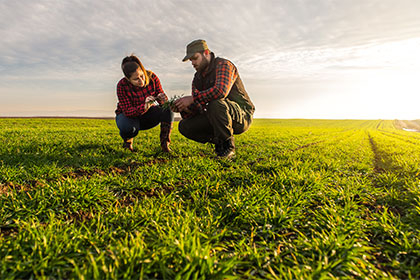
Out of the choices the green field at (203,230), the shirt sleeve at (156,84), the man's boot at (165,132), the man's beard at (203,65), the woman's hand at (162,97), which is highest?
the man's beard at (203,65)

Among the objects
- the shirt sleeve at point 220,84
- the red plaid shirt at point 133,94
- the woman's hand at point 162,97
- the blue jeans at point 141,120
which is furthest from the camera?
the blue jeans at point 141,120

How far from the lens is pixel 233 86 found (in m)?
5.45

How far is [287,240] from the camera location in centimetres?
196

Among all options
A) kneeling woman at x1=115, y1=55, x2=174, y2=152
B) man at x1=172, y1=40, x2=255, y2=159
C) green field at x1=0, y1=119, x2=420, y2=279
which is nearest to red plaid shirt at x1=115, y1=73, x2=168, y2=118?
kneeling woman at x1=115, y1=55, x2=174, y2=152

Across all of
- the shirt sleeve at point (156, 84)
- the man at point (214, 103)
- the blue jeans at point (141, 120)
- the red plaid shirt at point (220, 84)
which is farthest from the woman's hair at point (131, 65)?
the red plaid shirt at point (220, 84)

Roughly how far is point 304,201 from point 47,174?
419 cm

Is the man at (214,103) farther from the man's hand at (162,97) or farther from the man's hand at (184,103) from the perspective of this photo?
the man's hand at (162,97)

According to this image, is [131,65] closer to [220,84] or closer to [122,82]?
[122,82]

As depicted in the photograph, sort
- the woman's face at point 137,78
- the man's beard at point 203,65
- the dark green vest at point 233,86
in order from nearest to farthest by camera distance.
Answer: the man's beard at point 203,65 → the dark green vest at point 233,86 → the woman's face at point 137,78

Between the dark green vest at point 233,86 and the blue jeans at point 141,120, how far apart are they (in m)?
1.31

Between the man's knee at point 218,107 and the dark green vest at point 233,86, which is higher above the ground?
the dark green vest at point 233,86

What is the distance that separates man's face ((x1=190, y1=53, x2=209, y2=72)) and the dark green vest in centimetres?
15

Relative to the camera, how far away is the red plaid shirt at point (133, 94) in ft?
19.0

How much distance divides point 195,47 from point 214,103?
1317 mm
